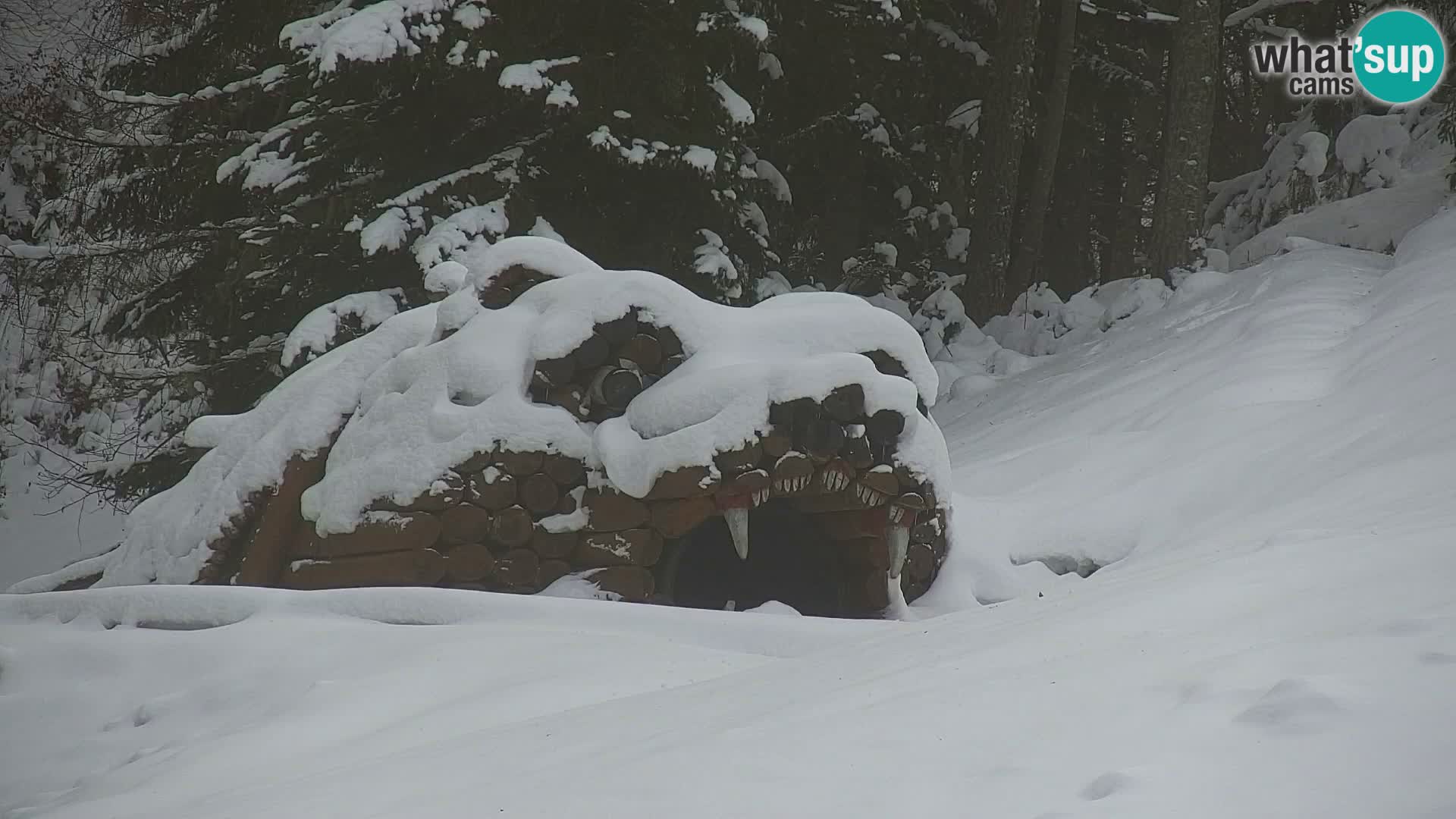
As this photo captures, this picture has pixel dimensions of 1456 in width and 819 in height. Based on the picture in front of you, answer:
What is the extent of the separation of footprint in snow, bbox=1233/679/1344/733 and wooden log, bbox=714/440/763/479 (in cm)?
274

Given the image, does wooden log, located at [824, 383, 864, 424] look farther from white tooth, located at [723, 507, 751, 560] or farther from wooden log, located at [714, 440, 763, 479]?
white tooth, located at [723, 507, 751, 560]

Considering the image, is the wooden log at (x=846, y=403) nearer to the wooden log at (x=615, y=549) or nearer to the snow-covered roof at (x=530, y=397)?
the snow-covered roof at (x=530, y=397)

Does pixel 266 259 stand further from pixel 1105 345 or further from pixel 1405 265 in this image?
→ pixel 1405 265

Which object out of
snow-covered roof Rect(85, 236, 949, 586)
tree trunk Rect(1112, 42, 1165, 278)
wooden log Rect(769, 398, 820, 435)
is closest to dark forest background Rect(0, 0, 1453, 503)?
tree trunk Rect(1112, 42, 1165, 278)

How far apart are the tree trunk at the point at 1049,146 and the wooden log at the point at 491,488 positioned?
352 inches

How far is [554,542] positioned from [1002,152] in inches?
324

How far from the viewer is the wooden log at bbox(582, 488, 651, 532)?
481 cm

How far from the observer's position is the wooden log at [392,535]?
15.5ft

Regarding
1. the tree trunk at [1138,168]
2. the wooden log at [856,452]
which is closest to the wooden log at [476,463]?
the wooden log at [856,452]

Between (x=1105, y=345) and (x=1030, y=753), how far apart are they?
7.59m

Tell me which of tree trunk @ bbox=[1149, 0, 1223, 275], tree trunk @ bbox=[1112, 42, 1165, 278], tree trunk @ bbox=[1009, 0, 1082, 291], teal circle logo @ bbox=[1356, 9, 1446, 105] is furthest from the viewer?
tree trunk @ bbox=[1112, 42, 1165, 278]

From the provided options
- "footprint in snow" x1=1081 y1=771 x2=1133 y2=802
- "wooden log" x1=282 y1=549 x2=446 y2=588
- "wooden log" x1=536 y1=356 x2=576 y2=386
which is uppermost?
"footprint in snow" x1=1081 y1=771 x2=1133 y2=802

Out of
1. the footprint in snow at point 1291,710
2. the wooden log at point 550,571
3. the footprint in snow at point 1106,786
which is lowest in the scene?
the wooden log at point 550,571

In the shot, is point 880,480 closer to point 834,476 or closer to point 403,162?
point 834,476
